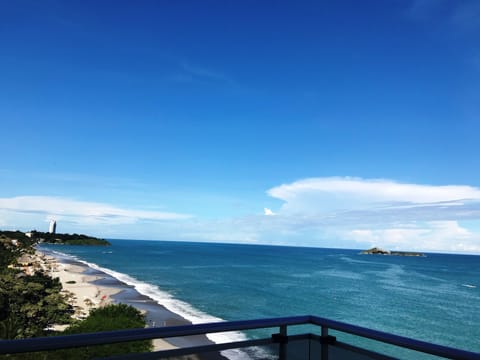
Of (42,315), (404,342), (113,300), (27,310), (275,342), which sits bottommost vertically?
(113,300)

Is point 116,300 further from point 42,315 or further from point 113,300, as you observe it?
point 42,315

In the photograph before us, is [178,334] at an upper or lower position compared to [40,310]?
upper

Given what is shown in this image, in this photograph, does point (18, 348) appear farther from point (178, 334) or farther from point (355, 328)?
point (355, 328)

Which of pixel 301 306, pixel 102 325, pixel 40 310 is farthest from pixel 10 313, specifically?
pixel 301 306

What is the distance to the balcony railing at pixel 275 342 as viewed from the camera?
6.03 ft

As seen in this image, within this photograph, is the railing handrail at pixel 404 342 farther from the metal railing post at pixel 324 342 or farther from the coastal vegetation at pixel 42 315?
the coastal vegetation at pixel 42 315

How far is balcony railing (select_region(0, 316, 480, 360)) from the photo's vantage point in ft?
6.03

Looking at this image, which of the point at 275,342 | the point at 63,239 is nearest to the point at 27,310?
the point at 275,342

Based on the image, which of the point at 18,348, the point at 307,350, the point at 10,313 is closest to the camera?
the point at 18,348

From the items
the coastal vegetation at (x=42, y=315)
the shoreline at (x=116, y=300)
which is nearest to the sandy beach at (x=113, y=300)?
the shoreline at (x=116, y=300)

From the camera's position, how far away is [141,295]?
33562 millimetres

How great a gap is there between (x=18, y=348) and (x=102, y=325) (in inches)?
589

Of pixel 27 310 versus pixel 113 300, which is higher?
pixel 27 310

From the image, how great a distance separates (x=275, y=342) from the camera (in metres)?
2.74
